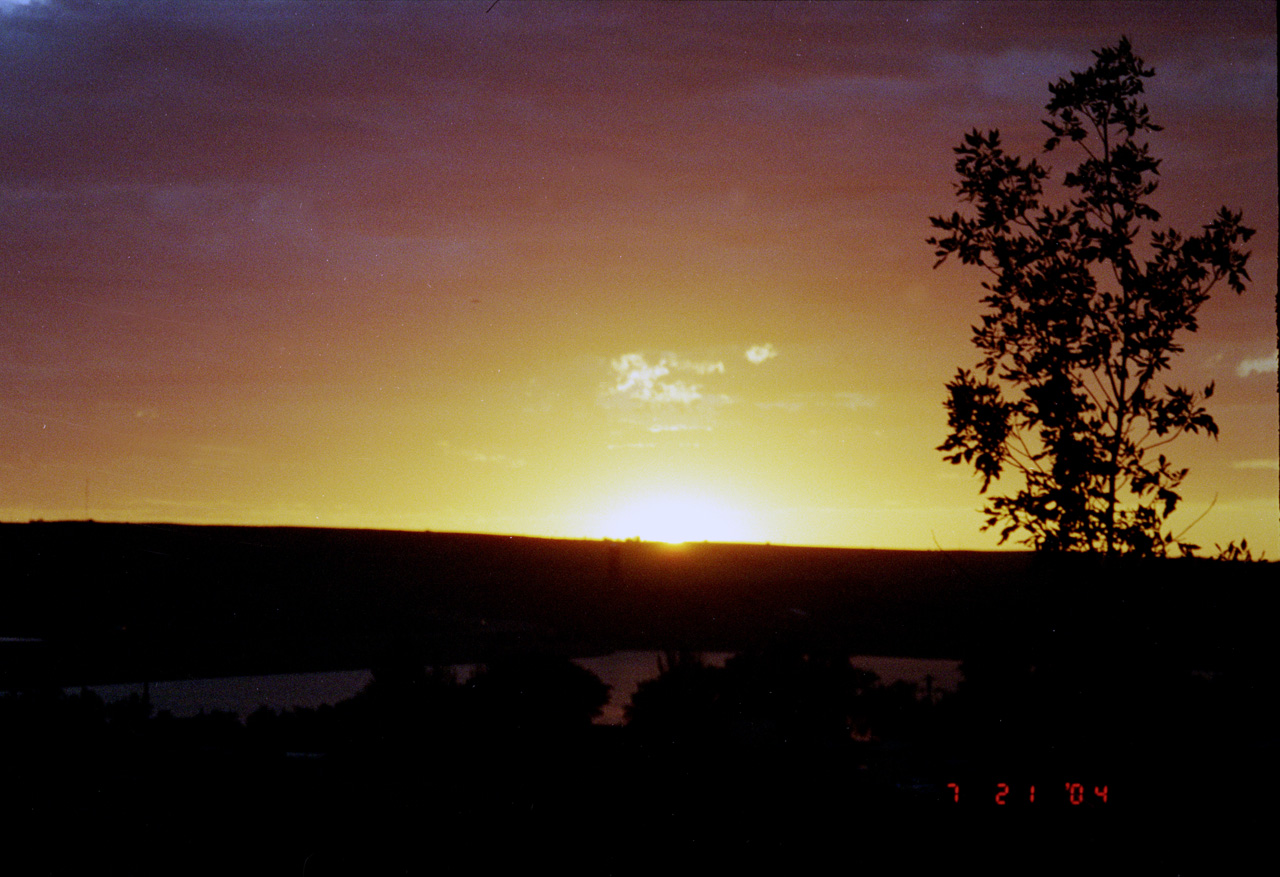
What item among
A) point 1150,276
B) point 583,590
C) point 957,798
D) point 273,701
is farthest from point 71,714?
point 583,590

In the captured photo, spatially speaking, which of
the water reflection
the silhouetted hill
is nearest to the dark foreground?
the silhouetted hill

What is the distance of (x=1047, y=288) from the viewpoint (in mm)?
12297

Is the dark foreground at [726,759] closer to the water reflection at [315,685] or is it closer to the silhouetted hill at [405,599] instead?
the silhouetted hill at [405,599]

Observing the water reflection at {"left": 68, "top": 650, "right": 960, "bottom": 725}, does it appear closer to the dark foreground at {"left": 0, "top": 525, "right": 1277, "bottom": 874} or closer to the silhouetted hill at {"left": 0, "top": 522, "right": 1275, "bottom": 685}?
the silhouetted hill at {"left": 0, "top": 522, "right": 1275, "bottom": 685}

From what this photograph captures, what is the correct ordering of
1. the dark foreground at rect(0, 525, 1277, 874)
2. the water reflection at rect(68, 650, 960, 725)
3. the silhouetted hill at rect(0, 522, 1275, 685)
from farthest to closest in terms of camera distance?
1. the silhouetted hill at rect(0, 522, 1275, 685)
2. the water reflection at rect(68, 650, 960, 725)
3. the dark foreground at rect(0, 525, 1277, 874)

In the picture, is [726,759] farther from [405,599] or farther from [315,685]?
[405,599]

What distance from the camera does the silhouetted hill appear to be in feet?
272

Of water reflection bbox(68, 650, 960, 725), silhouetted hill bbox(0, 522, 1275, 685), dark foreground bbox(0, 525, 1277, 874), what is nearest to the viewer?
dark foreground bbox(0, 525, 1277, 874)

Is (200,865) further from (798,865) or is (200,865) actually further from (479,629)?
(479,629)

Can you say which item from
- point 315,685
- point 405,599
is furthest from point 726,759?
point 405,599

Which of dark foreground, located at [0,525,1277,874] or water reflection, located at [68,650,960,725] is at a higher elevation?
dark foreground, located at [0,525,1277,874]

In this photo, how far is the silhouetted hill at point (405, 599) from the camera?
3263 inches

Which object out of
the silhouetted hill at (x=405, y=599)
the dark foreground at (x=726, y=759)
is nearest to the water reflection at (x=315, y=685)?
the silhouetted hill at (x=405, y=599)

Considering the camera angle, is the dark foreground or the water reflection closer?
the dark foreground
